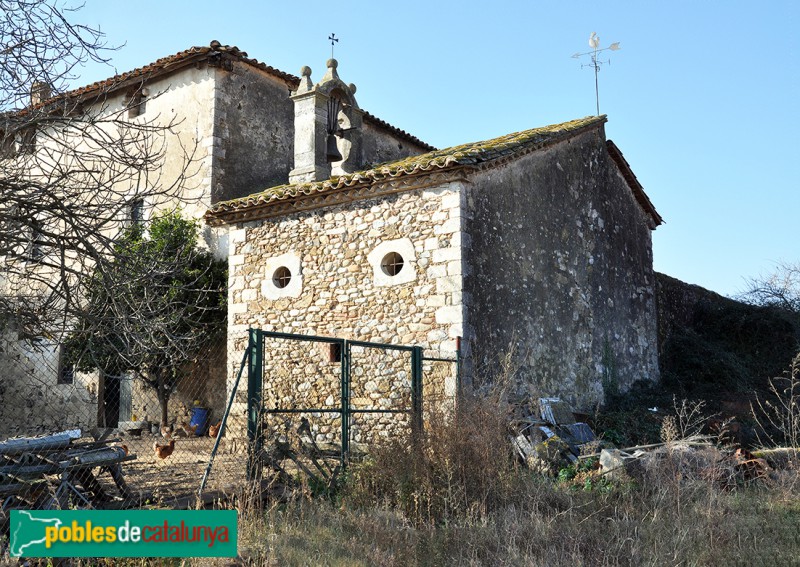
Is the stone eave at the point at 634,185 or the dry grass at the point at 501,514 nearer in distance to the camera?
the dry grass at the point at 501,514

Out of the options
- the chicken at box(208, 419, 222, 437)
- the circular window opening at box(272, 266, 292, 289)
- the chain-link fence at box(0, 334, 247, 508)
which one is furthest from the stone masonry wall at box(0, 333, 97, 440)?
the circular window opening at box(272, 266, 292, 289)

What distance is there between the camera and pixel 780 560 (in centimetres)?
504

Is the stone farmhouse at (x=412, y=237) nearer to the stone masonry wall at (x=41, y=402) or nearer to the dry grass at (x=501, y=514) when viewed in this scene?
the stone masonry wall at (x=41, y=402)

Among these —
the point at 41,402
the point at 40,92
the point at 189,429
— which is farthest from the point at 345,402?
the point at 41,402

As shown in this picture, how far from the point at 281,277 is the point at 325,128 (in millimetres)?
2753

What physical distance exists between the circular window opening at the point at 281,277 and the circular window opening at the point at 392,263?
184 cm

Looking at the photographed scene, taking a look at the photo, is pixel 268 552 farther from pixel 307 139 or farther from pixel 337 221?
pixel 307 139

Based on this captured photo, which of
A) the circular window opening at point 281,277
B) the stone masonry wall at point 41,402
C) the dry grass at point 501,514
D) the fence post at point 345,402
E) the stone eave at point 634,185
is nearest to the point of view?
the dry grass at point 501,514

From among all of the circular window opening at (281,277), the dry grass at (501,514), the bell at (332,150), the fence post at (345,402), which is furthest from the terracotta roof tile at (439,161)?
the dry grass at (501,514)

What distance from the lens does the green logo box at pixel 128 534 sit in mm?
4246

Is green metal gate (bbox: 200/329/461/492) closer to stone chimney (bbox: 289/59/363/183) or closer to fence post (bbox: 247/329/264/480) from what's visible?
fence post (bbox: 247/329/264/480)

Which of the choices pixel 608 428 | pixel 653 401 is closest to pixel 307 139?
pixel 608 428

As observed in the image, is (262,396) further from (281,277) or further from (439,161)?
(281,277)

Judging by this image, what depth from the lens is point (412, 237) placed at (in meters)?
9.90
